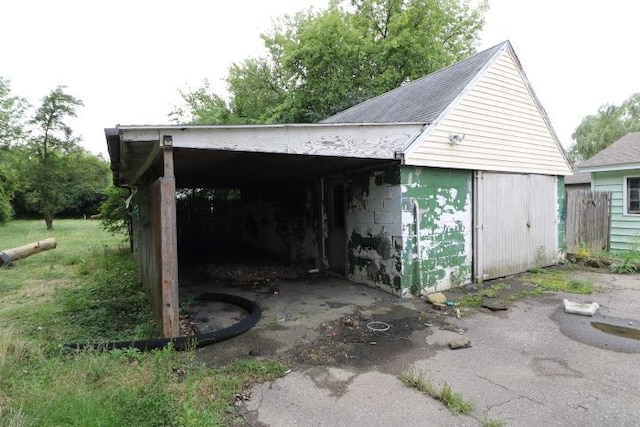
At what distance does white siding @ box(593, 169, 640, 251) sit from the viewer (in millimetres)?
10023

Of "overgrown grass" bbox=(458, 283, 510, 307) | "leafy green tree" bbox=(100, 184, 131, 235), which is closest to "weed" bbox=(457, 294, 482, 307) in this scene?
"overgrown grass" bbox=(458, 283, 510, 307)

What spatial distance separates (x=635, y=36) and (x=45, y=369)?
3545 centimetres

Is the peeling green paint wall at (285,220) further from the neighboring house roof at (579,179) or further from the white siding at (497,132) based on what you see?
the neighboring house roof at (579,179)

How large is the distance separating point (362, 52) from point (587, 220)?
15.2 m

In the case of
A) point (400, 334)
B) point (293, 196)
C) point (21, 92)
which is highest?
point (21, 92)

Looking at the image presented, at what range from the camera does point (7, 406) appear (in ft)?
8.16

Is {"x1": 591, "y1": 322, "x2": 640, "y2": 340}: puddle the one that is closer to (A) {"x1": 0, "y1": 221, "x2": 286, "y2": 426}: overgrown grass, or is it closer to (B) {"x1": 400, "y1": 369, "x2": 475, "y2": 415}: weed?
(B) {"x1": 400, "y1": 369, "x2": 475, "y2": 415}: weed

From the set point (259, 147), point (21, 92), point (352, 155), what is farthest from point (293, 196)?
point (21, 92)

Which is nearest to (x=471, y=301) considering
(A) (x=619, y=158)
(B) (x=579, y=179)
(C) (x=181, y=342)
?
(C) (x=181, y=342)

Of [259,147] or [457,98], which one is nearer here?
[259,147]

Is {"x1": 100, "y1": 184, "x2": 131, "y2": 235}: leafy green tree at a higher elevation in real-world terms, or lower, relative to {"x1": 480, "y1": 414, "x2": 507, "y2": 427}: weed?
higher

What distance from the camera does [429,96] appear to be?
7164 millimetres

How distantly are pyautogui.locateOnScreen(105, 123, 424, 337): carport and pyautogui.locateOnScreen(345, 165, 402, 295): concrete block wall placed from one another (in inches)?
10.2

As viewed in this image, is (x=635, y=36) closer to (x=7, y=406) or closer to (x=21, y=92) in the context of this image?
(x=7, y=406)
